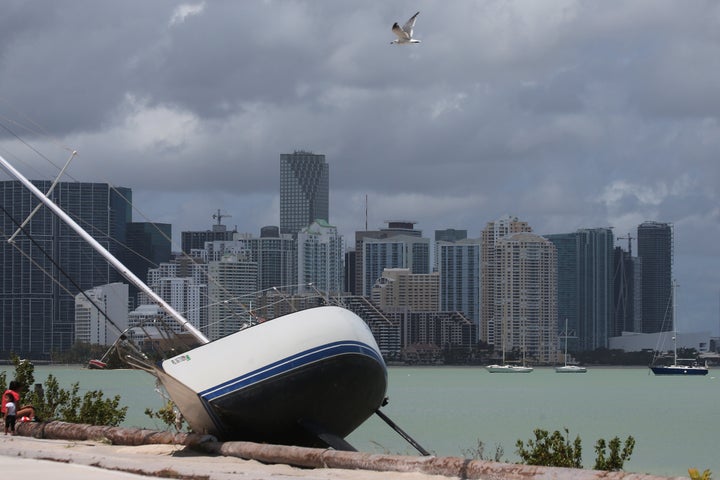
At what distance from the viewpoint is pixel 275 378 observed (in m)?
22.8

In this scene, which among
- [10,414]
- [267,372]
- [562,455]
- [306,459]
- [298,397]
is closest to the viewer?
[306,459]

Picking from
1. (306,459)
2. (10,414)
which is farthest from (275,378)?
(10,414)

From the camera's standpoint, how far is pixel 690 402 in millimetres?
121062

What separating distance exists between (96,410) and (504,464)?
1389 centimetres

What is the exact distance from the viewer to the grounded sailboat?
22734mm

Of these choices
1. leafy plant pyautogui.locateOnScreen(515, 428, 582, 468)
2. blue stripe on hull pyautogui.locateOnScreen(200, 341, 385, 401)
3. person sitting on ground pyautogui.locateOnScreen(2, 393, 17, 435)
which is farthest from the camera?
person sitting on ground pyautogui.locateOnScreen(2, 393, 17, 435)

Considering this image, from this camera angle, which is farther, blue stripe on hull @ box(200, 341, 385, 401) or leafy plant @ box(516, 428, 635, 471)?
blue stripe on hull @ box(200, 341, 385, 401)

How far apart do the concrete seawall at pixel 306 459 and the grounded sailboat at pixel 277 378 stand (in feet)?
2.68

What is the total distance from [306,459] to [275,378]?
3.24 m

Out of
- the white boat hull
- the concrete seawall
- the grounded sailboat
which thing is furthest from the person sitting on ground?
the white boat hull

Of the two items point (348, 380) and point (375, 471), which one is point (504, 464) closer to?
point (375, 471)

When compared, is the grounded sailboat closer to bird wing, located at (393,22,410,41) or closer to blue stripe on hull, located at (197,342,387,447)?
blue stripe on hull, located at (197,342,387,447)

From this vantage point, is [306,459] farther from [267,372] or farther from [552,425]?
[552,425]

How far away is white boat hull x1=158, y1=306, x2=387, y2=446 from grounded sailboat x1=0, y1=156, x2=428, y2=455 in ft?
0.06
